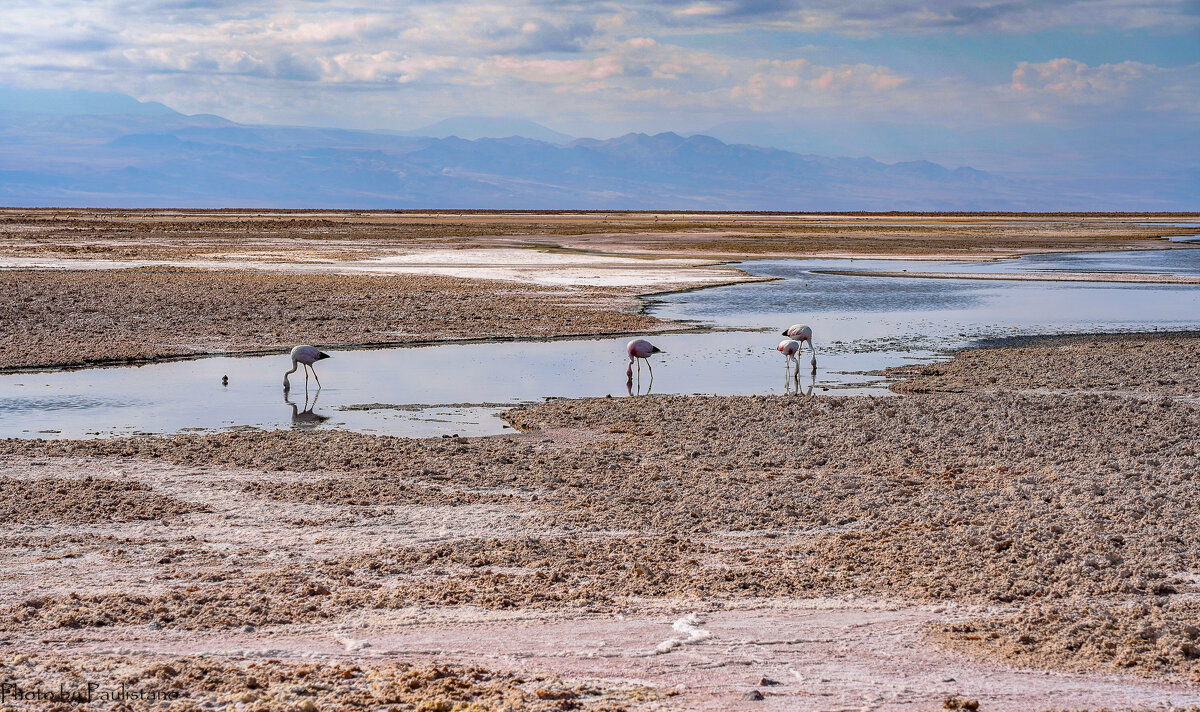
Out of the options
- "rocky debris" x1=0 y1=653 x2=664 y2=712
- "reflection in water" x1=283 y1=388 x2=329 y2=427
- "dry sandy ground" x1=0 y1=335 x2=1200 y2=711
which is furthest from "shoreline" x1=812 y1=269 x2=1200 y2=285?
"rocky debris" x1=0 y1=653 x2=664 y2=712

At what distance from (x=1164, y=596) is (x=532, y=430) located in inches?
324

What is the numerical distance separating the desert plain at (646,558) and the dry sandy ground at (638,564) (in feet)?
0.10

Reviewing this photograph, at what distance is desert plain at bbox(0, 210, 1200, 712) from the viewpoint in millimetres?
6277

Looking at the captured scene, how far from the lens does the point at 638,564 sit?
8461 millimetres

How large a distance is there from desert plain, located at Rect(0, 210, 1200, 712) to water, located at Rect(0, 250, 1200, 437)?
1395 millimetres

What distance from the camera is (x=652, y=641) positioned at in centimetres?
688

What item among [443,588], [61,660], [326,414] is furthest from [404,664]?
[326,414]

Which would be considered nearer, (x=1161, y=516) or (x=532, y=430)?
(x=1161, y=516)

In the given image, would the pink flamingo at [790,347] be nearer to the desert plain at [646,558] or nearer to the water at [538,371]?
the water at [538,371]

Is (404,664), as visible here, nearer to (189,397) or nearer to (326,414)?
(326,414)

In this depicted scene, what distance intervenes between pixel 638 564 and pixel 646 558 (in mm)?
193

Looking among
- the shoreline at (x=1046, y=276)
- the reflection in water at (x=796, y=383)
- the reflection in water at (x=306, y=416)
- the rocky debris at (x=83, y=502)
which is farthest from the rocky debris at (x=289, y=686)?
the shoreline at (x=1046, y=276)

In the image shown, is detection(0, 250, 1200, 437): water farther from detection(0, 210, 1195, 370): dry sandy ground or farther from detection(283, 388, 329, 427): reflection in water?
detection(0, 210, 1195, 370): dry sandy ground

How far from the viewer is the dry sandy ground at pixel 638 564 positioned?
6.36 m
